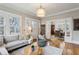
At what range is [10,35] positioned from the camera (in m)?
1.83

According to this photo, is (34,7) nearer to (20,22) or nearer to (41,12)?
(41,12)

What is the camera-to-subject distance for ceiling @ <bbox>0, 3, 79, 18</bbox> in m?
1.81

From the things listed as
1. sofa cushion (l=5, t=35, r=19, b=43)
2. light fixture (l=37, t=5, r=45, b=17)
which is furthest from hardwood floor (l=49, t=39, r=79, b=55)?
sofa cushion (l=5, t=35, r=19, b=43)

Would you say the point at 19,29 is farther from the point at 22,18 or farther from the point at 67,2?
the point at 67,2

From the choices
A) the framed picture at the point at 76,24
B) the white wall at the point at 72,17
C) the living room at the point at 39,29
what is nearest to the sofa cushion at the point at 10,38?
the living room at the point at 39,29

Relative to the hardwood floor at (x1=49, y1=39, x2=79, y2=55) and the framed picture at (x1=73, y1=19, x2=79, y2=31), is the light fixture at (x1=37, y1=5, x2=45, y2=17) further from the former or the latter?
the hardwood floor at (x1=49, y1=39, x2=79, y2=55)

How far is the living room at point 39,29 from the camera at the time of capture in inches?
71.8

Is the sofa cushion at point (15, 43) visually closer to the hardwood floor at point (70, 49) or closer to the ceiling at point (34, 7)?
the ceiling at point (34, 7)

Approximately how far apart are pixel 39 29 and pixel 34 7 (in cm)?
45

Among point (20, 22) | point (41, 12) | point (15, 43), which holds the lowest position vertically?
point (15, 43)

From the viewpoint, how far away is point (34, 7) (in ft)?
6.12

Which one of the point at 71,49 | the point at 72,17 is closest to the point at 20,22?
the point at 72,17
